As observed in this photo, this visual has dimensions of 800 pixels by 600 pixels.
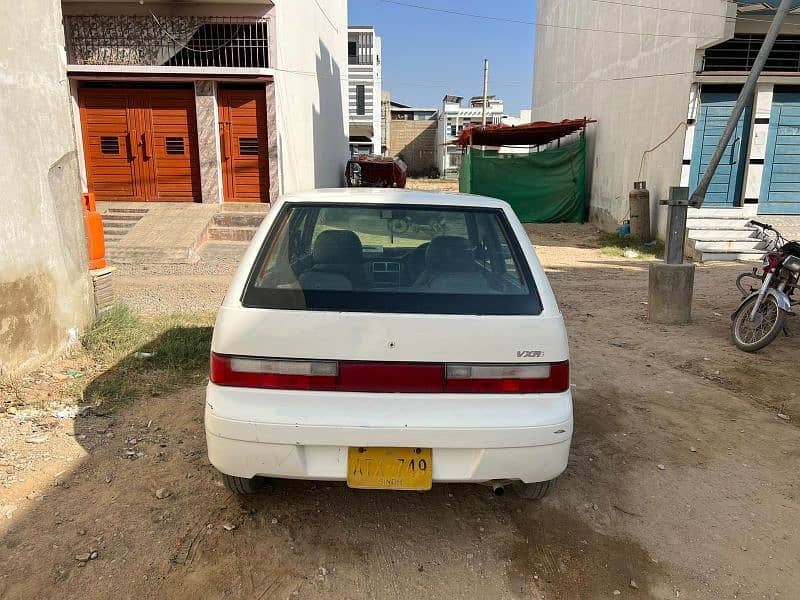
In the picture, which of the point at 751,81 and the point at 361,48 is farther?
the point at 361,48

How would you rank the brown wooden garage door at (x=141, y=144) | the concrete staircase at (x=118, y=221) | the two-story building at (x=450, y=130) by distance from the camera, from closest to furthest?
the concrete staircase at (x=118, y=221) → the brown wooden garage door at (x=141, y=144) → the two-story building at (x=450, y=130)

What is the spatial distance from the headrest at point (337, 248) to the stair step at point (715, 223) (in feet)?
32.7

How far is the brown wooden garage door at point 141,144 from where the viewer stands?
11930 millimetres

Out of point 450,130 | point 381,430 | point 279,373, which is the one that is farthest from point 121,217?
point 450,130

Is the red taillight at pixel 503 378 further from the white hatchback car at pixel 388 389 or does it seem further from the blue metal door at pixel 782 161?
the blue metal door at pixel 782 161

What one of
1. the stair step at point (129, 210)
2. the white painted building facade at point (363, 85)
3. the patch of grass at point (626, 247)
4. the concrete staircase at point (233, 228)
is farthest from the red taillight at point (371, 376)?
the white painted building facade at point (363, 85)

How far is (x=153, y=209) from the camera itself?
461 inches

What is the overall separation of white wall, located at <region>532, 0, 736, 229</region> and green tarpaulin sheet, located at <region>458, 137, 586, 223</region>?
44cm

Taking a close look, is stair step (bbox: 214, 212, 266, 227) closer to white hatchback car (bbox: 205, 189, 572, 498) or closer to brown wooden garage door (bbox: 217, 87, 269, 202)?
brown wooden garage door (bbox: 217, 87, 269, 202)

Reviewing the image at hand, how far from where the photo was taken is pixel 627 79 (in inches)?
552

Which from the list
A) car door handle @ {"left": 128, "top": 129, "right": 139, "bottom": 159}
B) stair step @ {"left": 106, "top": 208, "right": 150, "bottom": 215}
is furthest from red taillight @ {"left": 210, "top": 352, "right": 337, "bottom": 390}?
car door handle @ {"left": 128, "top": 129, "right": 139, "bottom": 159}

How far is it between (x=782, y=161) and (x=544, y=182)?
21.1ft

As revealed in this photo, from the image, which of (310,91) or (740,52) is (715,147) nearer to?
(740,52)

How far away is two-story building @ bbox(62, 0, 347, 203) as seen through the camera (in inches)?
457
